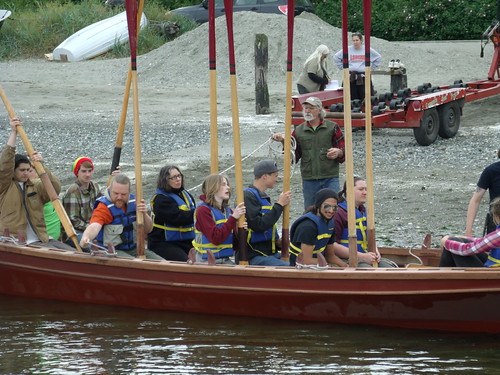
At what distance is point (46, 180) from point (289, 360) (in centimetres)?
266

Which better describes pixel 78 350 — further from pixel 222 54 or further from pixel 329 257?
pixel 222 54

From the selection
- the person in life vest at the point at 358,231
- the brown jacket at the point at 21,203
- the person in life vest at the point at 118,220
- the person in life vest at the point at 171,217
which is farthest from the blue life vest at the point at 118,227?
the person in life vest at the point at 358,231

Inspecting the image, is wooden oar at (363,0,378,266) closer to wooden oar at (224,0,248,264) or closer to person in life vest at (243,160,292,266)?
person in life vest at (243,160,292,266)

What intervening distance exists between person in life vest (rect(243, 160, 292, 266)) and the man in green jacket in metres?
1.77

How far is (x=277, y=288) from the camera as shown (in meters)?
8.16

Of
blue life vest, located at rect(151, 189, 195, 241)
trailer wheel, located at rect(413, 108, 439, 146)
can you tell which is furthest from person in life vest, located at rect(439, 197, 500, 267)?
trailer wheel, located at rect(413, 108, 439, 146)

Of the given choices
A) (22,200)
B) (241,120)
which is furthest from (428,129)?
(22,200)

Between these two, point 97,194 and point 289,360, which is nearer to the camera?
point 289,360

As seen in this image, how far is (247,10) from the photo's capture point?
27609 mm

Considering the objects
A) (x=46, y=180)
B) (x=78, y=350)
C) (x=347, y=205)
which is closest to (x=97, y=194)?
(x=46, y=180)

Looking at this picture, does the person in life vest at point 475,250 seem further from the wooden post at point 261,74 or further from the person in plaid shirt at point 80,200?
the wooden post at point 261,74

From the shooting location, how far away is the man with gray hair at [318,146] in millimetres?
9656

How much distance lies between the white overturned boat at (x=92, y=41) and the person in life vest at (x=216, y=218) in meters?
18.8

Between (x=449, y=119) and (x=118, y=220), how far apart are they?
842cm
